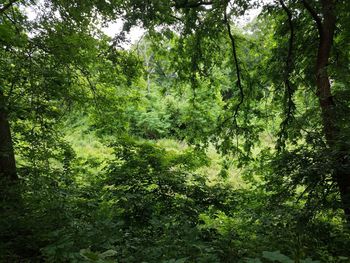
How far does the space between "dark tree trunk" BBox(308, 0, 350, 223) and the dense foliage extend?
2 cm

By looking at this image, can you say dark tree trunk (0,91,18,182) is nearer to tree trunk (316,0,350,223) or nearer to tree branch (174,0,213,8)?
tree branch (174,0,213,8)

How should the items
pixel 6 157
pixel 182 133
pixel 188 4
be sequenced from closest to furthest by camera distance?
pixel 6 157
pixel 188 4
pixel 182 133

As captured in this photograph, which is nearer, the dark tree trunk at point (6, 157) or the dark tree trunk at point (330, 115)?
the dark tree trunk at point (330, 115)

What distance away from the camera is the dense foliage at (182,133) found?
11.3 feet

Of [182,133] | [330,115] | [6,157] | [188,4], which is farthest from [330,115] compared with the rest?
[6,157]

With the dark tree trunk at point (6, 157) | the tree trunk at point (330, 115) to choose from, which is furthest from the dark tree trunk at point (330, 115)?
the dark tree trunk at point (6, 157)

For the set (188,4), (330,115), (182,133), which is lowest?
(330,115)

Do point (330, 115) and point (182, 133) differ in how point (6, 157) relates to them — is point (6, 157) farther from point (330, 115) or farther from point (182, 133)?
point (330, 115)

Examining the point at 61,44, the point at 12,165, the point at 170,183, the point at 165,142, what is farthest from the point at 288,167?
the point at 165,142

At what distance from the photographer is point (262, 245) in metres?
3.67

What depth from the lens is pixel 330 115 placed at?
12.9ft

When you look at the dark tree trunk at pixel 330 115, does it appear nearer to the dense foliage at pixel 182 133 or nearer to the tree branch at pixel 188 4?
the dense foliage at pixel 182 133

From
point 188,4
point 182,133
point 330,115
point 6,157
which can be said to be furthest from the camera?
point 182,133

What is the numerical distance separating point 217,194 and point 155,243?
1.79 meters
